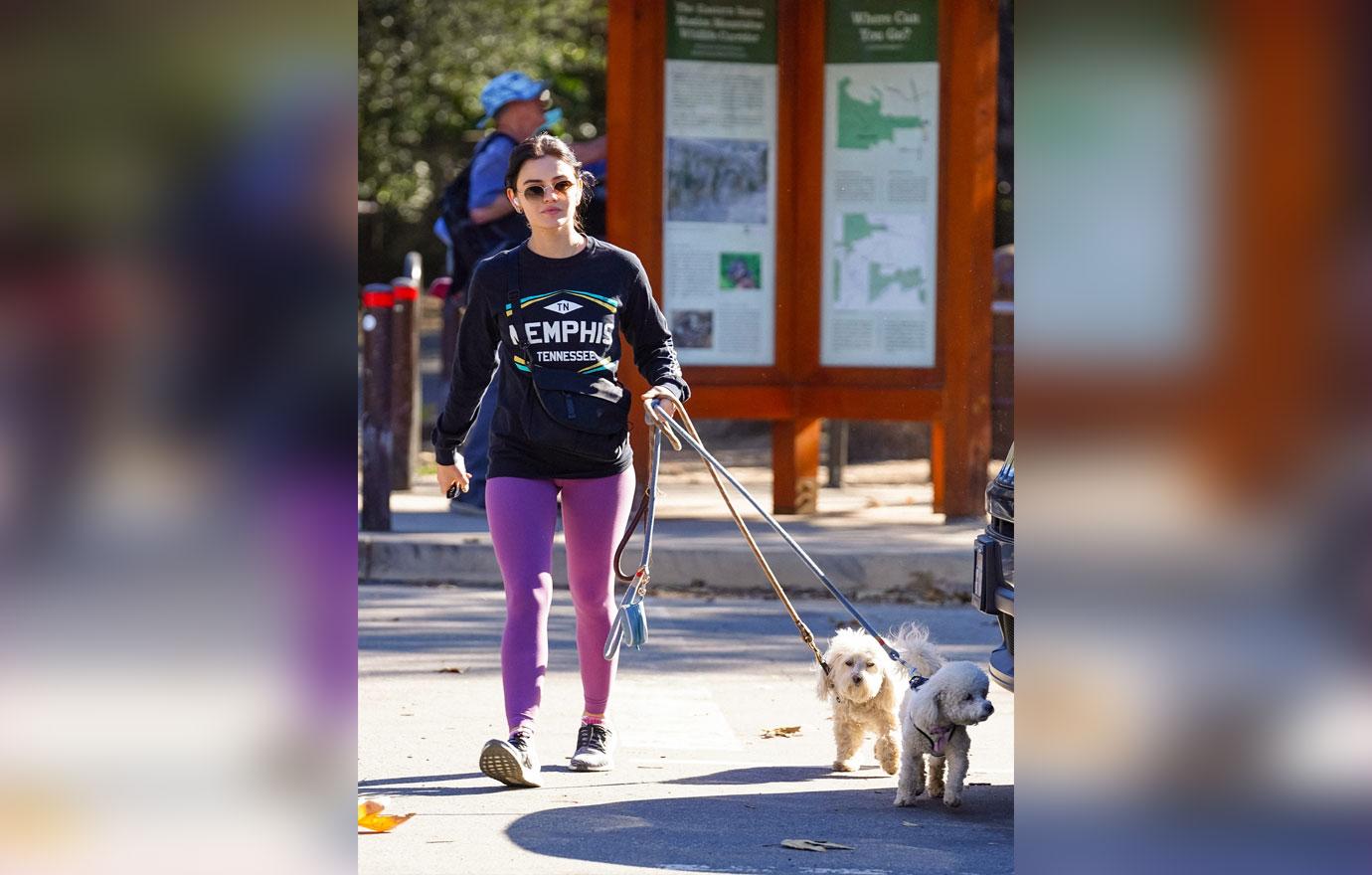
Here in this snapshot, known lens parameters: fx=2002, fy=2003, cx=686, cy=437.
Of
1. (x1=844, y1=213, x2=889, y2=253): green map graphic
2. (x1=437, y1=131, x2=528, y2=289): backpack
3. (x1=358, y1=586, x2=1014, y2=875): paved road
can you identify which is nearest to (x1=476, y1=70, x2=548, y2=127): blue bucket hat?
(x1=437, y1=131, x2=528, y2=289): backpack

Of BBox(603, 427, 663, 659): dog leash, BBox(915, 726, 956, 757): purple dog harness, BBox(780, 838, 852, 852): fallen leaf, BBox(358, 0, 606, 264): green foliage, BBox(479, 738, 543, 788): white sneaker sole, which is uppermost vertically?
BBox(358, 0, 606, 264): green foliage

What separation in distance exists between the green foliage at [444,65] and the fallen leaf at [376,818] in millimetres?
22595

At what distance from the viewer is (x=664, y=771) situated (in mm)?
6367

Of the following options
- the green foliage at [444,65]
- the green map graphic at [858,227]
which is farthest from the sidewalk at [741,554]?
the green foliage at [444,65]

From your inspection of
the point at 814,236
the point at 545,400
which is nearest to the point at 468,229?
the point at 814,236

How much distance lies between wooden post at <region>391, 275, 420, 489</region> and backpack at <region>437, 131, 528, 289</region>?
4.78 feet

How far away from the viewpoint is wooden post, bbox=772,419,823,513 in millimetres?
12055

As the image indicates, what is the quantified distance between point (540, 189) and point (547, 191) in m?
0.02

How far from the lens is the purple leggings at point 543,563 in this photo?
6.04 m

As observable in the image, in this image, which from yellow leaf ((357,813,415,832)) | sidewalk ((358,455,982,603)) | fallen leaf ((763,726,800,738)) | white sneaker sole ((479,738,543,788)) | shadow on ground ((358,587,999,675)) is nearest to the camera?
yellow leaf ((357,813,415,832))

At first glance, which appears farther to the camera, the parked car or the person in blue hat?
the person in blue hat

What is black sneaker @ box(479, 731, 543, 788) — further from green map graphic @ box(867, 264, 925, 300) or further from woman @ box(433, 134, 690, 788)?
green map graphic @ box(867, 264, 925, 300)
